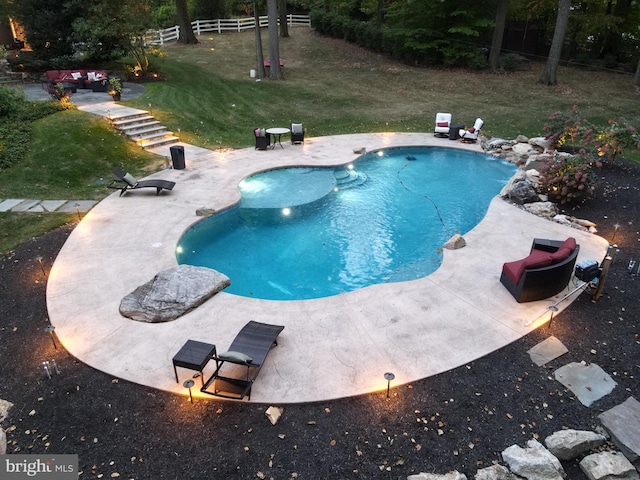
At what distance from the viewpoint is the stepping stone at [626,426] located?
5074 mm

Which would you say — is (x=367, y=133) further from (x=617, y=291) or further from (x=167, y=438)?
(x=167, y=438)

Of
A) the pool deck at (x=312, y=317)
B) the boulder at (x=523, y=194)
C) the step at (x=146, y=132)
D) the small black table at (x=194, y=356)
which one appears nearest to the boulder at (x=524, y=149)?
the boulder at (x=523, y=194)

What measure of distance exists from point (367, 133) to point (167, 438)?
1530 cm

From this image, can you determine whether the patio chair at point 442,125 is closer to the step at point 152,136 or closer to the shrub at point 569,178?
the shrub at point 569,178

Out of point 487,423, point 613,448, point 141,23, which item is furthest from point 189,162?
point 613,448

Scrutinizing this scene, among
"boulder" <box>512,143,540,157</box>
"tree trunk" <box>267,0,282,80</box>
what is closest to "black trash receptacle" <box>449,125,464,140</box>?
"boulder" <box>512,143,540,157</box>

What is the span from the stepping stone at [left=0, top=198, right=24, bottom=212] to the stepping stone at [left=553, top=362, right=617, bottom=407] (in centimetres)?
1260

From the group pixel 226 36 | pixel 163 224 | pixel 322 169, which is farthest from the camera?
pixel 226 36

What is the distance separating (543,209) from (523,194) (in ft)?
2.37

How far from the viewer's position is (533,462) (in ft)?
16.2

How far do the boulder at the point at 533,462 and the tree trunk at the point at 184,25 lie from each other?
33328mm

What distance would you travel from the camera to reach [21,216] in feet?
35.1

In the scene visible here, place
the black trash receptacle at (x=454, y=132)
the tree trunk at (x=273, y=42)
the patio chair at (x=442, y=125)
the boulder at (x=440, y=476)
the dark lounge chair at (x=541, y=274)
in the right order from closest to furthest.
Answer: the boulder at (x=440, y=476), the dark lounge chair at (x=541, y=274), the black trash receptacle at (x=454, y=132), the patio chair at (x=442, y=125), the tree trunk at (x=273, y=42)

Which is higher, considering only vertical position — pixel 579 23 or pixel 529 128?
pixel 579 23
